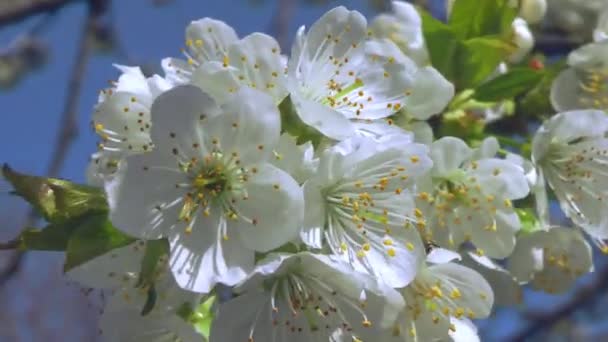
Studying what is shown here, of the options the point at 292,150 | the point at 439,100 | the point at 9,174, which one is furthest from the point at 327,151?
the point at 9,174

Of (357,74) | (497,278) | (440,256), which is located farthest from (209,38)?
(497,278)

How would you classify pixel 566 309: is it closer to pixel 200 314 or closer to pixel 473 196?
pixel 473 196

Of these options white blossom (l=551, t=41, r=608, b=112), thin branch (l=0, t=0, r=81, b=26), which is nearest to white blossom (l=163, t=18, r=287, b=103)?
white blossom (l=551, t=41, r=608, b=112)

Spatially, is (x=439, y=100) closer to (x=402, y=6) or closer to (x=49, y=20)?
(x=402, y=6)

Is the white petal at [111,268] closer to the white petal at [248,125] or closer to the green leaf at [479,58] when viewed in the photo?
the white petal at [248,125]

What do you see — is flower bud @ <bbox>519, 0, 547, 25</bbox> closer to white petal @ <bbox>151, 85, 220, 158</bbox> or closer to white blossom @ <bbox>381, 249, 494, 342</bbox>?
white blossom @ <bbox>381, 249, 494, 342</bbox>

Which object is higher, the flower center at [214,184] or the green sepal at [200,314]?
the flower center at [214,184]

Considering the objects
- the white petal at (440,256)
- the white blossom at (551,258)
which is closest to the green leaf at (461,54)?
the white blossom at (551,258)
